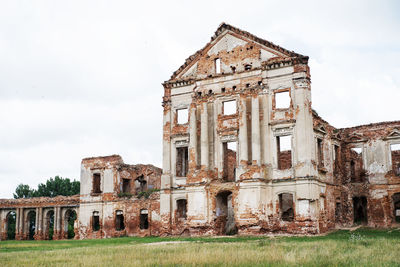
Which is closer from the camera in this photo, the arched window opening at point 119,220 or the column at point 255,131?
the column at point 255,131

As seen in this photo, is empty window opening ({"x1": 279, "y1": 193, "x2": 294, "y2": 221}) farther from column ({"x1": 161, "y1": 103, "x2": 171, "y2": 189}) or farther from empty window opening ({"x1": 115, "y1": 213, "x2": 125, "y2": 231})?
empty window opening ({"x1": 115, "y1": 213, "x2": 125, "y2": 231})

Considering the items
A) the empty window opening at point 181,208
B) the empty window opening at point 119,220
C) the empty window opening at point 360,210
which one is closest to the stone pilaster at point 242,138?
the empty window opening at point 181,208

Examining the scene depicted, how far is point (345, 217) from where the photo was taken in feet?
93.1

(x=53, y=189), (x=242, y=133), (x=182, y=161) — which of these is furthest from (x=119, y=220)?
(x=53, y=189)

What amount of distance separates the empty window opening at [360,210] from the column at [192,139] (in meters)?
10.8

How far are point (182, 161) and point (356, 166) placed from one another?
11.1 m

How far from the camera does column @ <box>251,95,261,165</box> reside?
1005 inches

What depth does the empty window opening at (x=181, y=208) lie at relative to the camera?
28.2 m

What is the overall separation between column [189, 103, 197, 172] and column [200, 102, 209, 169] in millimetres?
551

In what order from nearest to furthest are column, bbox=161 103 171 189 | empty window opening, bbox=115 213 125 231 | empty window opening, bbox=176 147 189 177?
column, bbox=161 103 171 189
empty window opening, bbox=176 147 189 177
empty window opening, bbox=115 213 125 231

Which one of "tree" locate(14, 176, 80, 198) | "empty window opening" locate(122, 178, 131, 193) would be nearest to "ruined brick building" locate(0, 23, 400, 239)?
"empty window opening" locate(122, 178, 131, 193)

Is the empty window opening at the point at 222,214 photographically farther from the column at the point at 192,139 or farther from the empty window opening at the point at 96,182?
the empty window opening at the point at 96,182

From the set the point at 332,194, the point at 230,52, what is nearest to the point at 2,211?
the point at 230,52

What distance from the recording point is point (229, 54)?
27.8m
